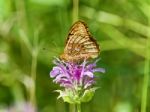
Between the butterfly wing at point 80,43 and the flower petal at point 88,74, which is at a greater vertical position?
the butterfly wing at point 80,43

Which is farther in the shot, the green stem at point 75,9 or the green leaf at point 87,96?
the green stem at point 75,9

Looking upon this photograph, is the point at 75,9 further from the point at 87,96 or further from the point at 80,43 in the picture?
the point at 87,96

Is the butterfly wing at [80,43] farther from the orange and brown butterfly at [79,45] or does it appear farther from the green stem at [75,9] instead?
the green stem at [75,9]

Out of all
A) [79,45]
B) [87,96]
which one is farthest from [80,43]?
[87,96]

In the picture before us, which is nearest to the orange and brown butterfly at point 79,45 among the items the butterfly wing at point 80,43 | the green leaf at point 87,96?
the butterfly wing at point 80,43

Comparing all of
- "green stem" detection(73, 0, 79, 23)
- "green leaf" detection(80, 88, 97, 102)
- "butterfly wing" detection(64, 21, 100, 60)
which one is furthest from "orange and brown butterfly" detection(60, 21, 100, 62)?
"green stem" detection(73, 0, 79, 23)

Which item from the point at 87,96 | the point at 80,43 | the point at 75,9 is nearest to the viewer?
the point at 87,96

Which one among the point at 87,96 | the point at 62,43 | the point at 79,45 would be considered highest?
the point at 62,43

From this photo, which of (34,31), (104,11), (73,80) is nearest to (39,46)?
(34,31)
